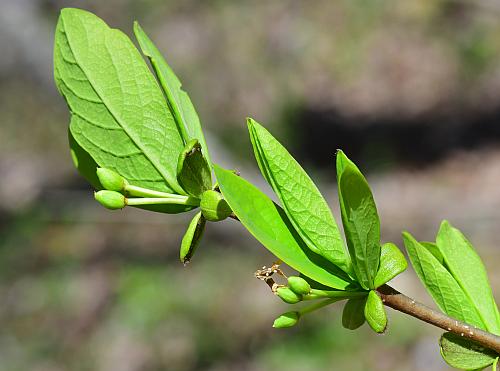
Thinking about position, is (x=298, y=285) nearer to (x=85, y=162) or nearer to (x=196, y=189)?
(x=196, y=189)

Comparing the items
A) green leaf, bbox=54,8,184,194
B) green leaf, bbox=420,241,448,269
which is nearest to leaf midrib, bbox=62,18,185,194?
green leaf, bbox=54,8,184,194

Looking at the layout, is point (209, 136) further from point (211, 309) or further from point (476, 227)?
point (476, 227)

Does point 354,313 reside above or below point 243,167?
above

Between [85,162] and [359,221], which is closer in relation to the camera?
[359,221]

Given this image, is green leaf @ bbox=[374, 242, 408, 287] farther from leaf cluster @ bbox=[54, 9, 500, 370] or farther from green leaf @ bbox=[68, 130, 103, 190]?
green leaf @ bbox=[68, 130, 103, 190]

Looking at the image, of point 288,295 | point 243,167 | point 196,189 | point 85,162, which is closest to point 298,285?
point 288,295

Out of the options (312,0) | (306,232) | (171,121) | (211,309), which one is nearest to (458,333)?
(306,232)

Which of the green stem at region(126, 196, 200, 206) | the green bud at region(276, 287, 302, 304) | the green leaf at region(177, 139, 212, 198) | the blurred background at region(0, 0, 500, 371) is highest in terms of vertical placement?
the green leaf at region(177, 139, 212, 198)
